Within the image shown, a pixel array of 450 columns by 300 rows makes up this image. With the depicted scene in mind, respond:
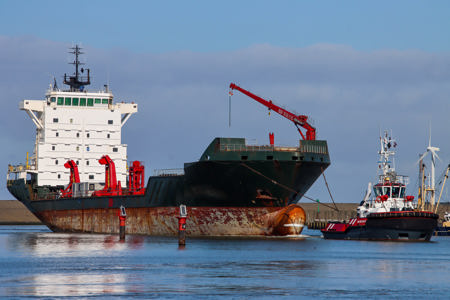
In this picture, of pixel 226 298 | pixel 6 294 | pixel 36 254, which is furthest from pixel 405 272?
pixel 36 254

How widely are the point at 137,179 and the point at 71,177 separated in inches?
294

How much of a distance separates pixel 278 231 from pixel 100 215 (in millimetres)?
14750

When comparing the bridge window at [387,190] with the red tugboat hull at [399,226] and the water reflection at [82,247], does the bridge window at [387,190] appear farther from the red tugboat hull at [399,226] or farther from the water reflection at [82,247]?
the water reflection at [82,247]

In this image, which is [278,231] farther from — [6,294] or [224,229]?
[6,294]

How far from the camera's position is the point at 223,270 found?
32875 millimetres

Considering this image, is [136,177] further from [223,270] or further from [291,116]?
[223,270]

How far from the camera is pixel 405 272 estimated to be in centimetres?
3306

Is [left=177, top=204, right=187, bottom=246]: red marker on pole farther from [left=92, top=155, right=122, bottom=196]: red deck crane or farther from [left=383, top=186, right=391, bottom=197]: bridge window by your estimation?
[left=383, top=186, right=391, bottom=197]: bridge window

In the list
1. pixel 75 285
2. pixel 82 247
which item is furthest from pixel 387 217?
pixel 75 285

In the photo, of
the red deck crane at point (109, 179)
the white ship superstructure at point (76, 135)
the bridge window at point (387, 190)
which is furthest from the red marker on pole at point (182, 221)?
the white ship superstructure at point (76, 135)

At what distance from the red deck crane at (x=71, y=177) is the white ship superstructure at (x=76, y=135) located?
213 cm

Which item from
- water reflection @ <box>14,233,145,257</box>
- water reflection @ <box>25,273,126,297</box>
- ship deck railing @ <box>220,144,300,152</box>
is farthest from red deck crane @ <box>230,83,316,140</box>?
water reflection @ <box>25,273,126,297</box>

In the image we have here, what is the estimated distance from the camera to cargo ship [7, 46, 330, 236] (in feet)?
164

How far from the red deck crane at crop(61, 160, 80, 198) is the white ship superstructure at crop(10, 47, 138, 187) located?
213 centimetres
